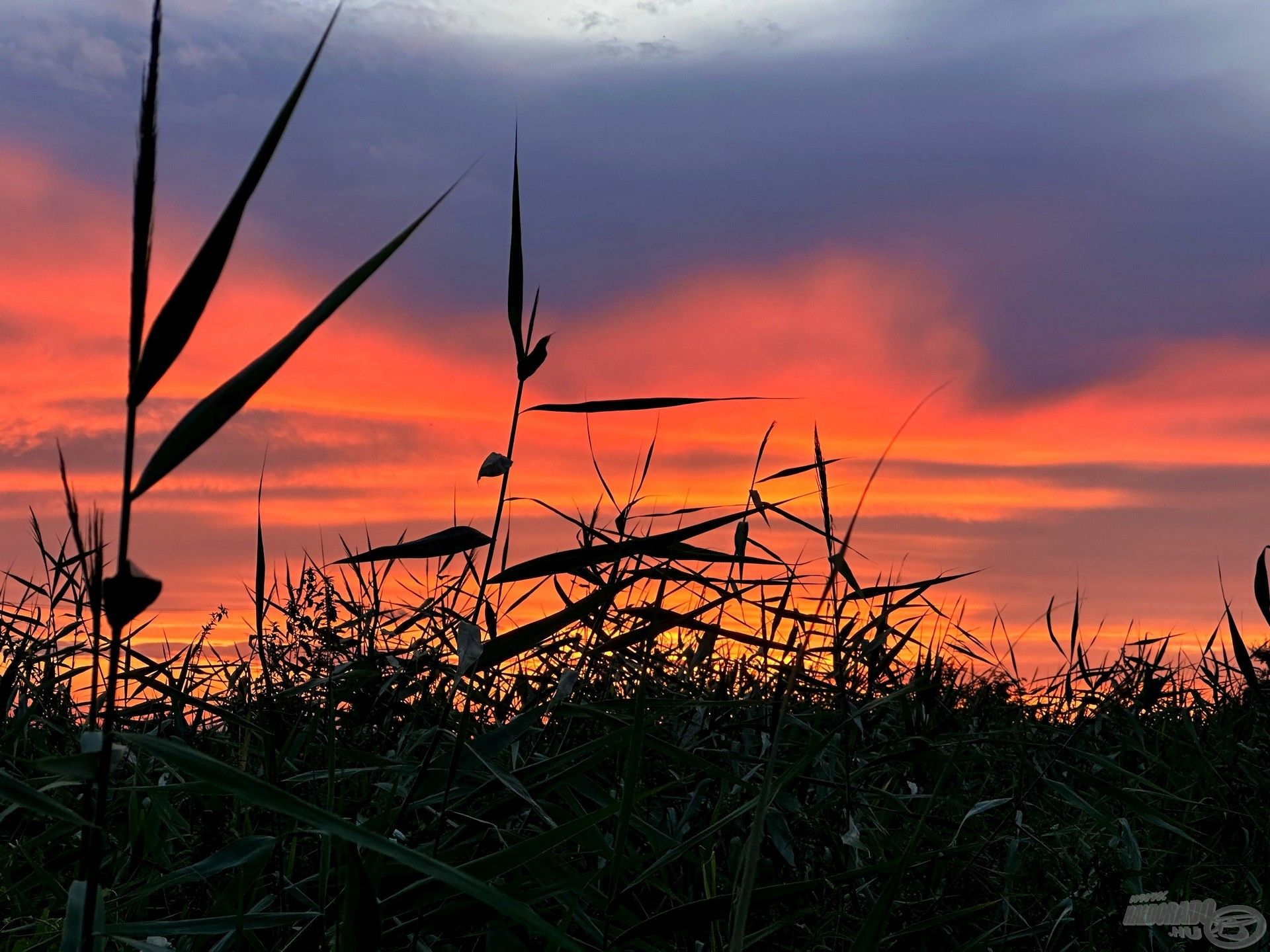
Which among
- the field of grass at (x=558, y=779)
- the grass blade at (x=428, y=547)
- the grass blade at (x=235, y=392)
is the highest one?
the grass blade at (x=235, y=392)

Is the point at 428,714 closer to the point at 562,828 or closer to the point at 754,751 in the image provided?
the point at 754,751

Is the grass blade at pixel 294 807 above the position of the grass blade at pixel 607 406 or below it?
below

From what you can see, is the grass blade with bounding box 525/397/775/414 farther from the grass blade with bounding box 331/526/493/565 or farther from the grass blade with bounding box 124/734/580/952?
the grass blade with bounding box 124/734/580/952

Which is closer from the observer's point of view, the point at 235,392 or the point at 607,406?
the point at 235,392

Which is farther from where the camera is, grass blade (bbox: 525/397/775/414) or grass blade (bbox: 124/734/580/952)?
grass blade (bbox: 525/397/775/414)

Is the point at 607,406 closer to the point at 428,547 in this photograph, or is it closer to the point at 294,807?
the point at 428,547

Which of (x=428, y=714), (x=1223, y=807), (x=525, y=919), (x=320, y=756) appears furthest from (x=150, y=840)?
(x=1223, y=807)

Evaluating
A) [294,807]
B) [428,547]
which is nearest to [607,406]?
[428,547]

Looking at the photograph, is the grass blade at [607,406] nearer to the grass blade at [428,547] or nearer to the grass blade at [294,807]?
the grass blade at [428,547]

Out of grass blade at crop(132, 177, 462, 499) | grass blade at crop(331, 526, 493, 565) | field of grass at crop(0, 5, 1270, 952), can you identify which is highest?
grass blade at crop(132, 177, 462, 499)

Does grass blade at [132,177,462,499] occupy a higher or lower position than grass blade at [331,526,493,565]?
higher

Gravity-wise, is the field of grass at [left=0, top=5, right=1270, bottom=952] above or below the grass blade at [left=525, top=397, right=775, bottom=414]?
below

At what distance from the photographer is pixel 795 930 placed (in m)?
2.07

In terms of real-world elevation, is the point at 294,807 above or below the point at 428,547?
below
